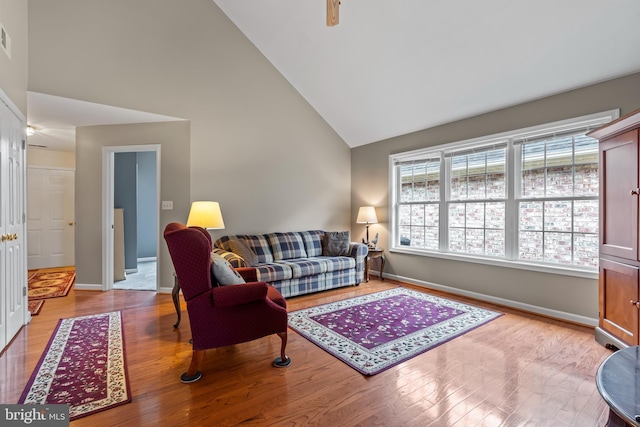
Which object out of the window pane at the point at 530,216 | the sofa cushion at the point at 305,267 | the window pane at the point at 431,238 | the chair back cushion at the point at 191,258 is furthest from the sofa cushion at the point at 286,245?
the window pane at the point at 530,216

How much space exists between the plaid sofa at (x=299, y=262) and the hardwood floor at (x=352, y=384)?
118 centimetres

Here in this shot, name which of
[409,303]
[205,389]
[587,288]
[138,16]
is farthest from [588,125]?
[138,16]

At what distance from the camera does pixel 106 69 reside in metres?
3.61

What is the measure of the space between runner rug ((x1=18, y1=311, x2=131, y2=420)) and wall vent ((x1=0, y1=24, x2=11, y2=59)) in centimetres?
253

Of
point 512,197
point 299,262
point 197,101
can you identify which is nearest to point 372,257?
point 299,262

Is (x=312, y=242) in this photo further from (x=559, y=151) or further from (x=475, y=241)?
(x=559, y=151)

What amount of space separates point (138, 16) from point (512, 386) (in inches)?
210

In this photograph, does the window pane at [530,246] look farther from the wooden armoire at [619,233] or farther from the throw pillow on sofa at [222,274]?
the throw pillow on sofa at [222,274]

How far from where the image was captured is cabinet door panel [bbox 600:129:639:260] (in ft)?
7.63

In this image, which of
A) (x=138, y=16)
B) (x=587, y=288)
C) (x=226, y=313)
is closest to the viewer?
(x=226, y=313)

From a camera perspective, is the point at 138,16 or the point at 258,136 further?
the point at 258,136

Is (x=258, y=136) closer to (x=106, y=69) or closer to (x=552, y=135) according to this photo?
(x=106, y=69)

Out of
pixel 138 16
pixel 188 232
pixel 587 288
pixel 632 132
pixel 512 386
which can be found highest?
pixel 138 16

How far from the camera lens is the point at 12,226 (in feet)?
8.95
